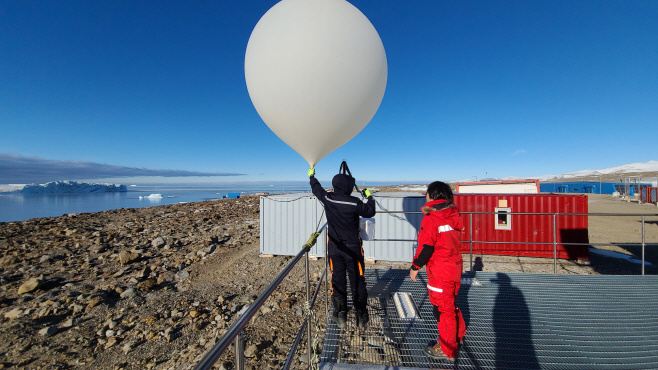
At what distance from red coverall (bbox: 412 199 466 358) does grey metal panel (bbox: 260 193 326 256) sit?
5.66m

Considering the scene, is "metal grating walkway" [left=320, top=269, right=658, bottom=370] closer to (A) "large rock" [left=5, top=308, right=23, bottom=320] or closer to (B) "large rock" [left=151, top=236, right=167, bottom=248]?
(A) "large rock" [left=5, top=308, right=23, bottom=320]

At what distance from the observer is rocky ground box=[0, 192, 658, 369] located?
378 centimetres

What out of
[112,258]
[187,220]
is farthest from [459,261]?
[187,220]

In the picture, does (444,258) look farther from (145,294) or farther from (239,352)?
(145,294)

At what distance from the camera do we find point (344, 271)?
2.76 m

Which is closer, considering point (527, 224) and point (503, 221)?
point (527, 224)

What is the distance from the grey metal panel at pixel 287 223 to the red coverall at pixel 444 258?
18.6 ft

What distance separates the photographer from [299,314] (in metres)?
4.68

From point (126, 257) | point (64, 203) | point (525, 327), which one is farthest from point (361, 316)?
point (64, 203)

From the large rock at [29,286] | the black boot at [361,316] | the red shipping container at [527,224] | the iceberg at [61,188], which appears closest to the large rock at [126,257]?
the large rock at [29,286]

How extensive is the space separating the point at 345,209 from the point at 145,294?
5713mm

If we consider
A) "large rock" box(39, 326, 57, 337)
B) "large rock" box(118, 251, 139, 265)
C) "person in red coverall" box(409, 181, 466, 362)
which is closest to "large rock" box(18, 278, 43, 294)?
"large rock" box(118, 251, 139, 265)

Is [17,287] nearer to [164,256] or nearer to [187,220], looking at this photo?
[164,256]

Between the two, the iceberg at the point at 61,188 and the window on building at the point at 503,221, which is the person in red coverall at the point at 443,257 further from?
the iceberg at the point at 61,188
